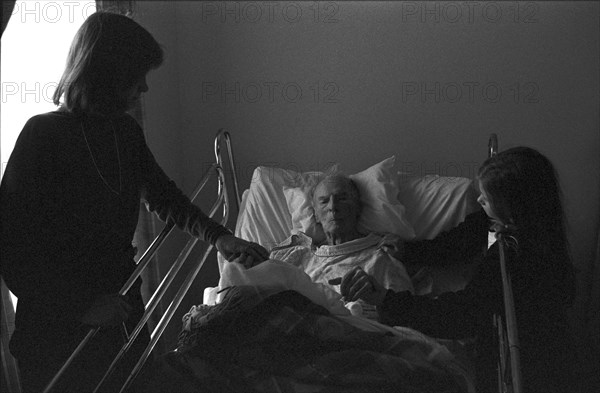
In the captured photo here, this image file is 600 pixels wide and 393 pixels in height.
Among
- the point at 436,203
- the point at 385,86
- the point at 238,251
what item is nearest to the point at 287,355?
the point at 238,251

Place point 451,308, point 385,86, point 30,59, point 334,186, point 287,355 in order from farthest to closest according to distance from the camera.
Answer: point 385,86 < point 334,186 < point 30,59 < point 451,308 < point 287,355

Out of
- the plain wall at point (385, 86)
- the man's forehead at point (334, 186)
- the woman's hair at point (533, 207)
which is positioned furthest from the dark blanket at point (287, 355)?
the plain wall at point (385, 86)

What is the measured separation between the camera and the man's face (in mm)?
2824

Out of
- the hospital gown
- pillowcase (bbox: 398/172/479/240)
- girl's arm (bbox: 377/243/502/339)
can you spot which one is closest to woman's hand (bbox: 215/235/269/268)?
girl's arm (bbox: 377/243/502/339)

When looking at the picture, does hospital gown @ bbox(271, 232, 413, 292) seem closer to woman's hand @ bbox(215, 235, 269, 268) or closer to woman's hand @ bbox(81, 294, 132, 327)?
woman's hand @ bbox(215, 235, 269, 268)

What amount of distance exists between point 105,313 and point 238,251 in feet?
1.94

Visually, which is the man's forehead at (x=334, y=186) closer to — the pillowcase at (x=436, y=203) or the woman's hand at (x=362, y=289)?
the pillowcase at (x=436, y=203)

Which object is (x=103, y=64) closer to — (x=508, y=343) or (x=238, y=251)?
(x=238, y=251)

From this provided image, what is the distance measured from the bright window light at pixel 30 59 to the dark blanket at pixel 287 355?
726 mm

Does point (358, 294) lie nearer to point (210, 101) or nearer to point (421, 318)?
point (421, 318)

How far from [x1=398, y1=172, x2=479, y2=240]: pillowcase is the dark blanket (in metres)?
1.12

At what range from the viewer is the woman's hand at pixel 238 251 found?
2133mm

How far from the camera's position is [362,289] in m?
2.17

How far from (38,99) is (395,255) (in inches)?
54.7
